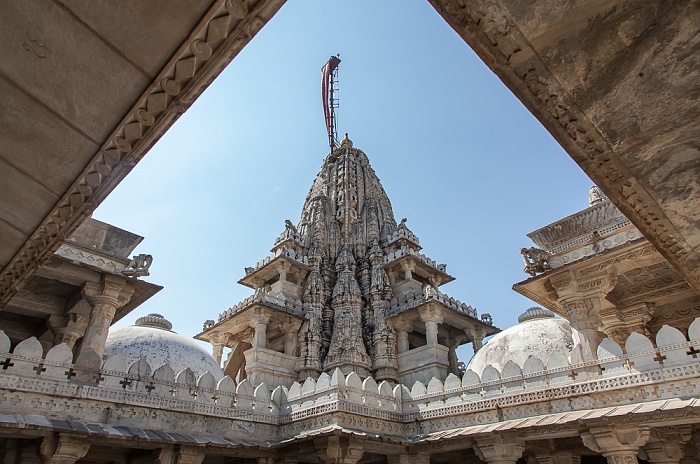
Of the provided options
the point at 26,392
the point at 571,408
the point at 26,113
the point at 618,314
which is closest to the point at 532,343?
the point at 618,314

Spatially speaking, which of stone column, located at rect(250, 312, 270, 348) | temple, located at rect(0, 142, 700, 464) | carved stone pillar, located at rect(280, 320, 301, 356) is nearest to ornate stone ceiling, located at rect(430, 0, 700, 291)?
temple, located at rect(0, 142, 700, 464)

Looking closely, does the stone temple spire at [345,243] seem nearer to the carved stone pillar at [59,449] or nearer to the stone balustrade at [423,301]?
the stone balustrade at [423,301]

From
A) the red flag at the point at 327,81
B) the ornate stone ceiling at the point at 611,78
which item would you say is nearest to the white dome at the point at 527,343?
the ornate stone ceiling at the point at 611,78

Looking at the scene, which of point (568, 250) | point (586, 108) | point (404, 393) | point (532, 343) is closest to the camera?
point (586, 108)

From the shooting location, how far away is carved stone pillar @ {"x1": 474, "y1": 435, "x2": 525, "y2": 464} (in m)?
11.7

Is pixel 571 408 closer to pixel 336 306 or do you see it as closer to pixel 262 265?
pixel 336 306

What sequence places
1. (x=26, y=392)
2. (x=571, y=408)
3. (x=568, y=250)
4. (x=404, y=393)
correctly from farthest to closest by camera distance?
(x=404, y=393) → (x=568, y=250) → (x=571, y=408) → (x=26, y=392)

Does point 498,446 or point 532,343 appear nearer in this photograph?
point 498,446

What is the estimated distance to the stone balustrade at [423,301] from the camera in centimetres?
2362

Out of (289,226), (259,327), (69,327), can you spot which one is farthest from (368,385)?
(289,226)

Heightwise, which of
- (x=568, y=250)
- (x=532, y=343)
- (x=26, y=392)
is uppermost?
(x=568, y=250)

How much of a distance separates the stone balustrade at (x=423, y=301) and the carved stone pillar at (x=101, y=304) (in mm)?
14702

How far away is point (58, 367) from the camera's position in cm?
1019

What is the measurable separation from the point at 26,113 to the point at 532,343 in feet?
54.7
